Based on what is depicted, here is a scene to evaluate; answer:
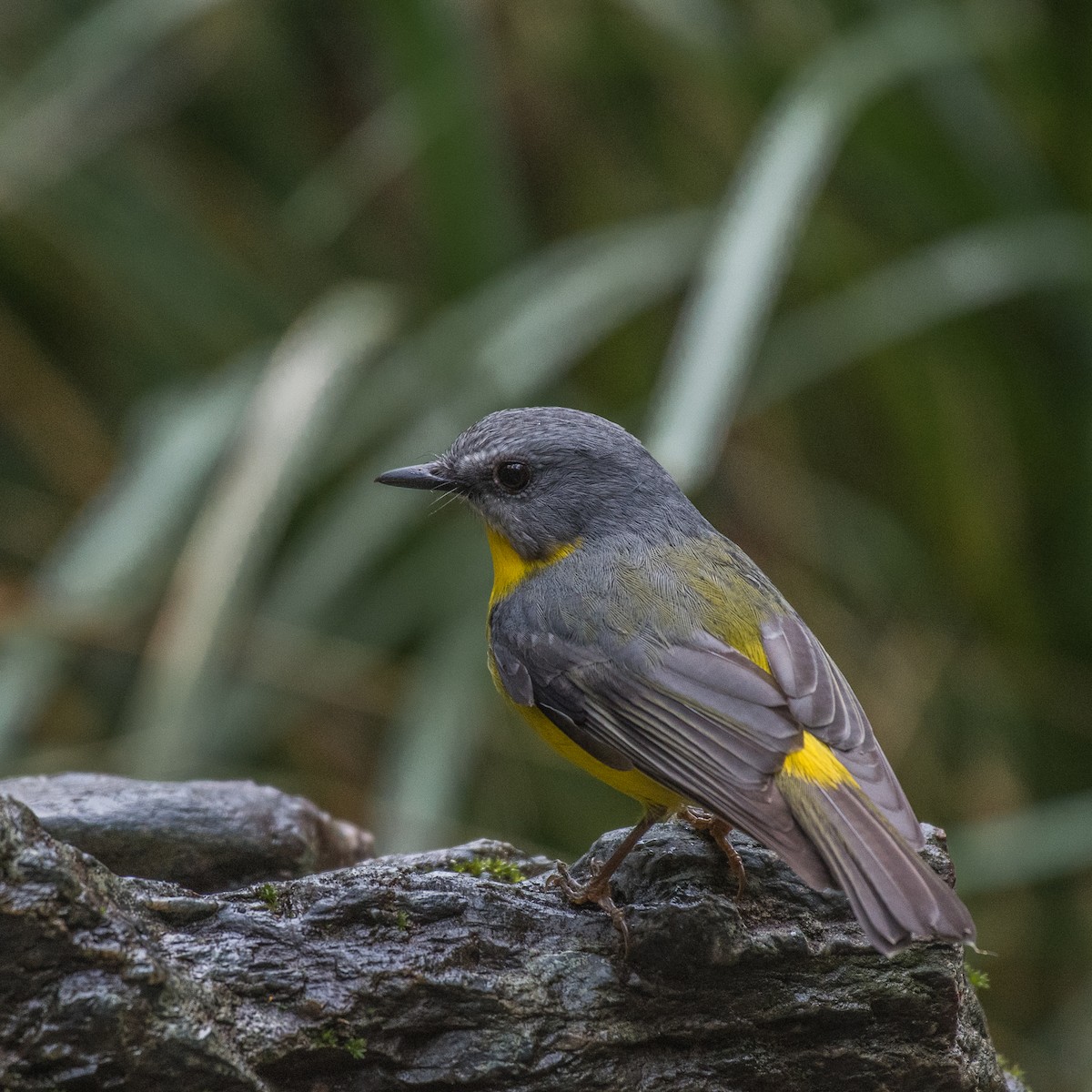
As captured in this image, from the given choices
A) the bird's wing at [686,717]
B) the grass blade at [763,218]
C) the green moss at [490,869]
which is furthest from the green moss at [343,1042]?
the grass blade at [763,218]

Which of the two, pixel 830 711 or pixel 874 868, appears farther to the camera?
pixel 830 711

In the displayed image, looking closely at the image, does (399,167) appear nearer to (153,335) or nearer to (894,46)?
(153,335)

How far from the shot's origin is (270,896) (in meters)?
3.02

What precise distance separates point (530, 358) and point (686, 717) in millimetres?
2754

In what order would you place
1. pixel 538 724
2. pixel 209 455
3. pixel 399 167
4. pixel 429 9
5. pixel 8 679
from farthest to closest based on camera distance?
pixel 399 167
pixel 429 9
pixel 209 455
pixel 8 679
pixel 538 724

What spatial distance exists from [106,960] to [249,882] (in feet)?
3.54

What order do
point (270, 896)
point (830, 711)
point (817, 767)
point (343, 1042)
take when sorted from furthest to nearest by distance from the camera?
point (830, 711) → point (817, 767) → point (270, 896) → point (343, 1042)

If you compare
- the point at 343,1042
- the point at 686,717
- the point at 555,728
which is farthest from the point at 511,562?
the point at 343,1042

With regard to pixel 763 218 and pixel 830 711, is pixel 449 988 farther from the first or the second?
pixel 763 218

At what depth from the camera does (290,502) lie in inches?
226

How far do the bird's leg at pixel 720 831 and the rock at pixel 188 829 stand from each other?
97 cm

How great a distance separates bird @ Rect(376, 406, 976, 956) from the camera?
2963 mm

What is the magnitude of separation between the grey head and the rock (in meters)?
0.91

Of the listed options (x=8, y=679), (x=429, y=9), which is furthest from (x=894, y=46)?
(x=8, y=679)
